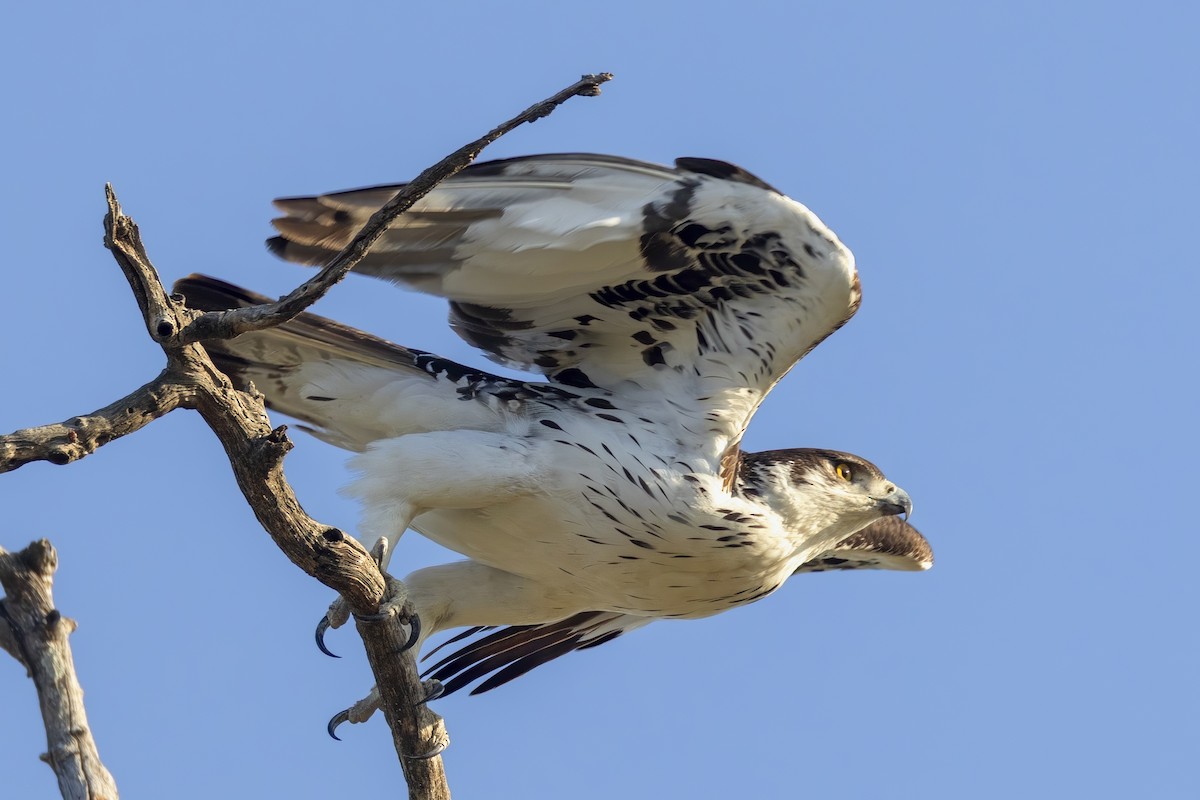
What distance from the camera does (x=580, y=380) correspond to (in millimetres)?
7176

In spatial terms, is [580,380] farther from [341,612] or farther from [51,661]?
[51,661]

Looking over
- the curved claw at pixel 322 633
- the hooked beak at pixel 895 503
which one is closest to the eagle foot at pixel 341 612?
the curved claw at pixel 322 633

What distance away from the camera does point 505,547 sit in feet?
22.5

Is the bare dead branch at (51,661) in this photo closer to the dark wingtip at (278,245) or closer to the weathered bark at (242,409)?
the weathered bark at (242,409)

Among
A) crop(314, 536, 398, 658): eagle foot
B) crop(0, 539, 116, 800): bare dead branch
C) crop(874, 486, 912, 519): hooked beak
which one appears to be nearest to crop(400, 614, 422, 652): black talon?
crop(314, 536, 398, 658): eagle foot

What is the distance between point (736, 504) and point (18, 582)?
329 centimetres

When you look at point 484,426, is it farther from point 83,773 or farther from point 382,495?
point 83,773

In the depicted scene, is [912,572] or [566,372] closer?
[566,372]

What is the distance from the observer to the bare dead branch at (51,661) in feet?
14.4

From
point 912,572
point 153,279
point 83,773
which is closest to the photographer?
point 83,773

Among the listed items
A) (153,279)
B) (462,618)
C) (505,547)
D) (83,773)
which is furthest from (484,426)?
(83,773)

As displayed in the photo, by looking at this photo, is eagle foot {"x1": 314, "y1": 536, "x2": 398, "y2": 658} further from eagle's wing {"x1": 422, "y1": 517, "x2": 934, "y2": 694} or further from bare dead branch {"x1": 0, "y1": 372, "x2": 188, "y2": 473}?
Result: eagle's wing {"x1": 422, "y1": 517, "x2": 934, "y2": 694}

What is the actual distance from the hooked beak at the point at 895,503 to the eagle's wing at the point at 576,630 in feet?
1.39

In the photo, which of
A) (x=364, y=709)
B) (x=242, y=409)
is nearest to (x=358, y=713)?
(x=364, y=709)
